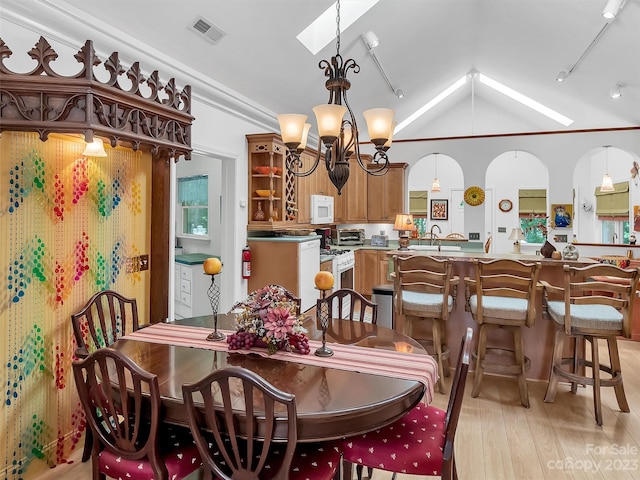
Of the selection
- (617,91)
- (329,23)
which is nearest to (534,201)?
(617,91)

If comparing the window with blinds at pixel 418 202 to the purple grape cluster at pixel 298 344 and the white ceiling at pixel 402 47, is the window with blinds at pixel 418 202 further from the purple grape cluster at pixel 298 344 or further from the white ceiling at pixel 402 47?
the purple grape cluster at pixel 298 344

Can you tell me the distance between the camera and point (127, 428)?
1.55 metres

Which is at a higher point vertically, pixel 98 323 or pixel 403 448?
pixel 98 323

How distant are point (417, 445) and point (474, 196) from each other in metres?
5.68

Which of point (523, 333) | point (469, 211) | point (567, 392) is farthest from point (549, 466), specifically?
point (469, 211)

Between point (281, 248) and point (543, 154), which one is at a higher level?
point (543, 154)

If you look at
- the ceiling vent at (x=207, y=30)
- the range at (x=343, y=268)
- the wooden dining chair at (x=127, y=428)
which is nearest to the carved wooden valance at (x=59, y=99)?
the wooden dining chair at (x=127, y=428)

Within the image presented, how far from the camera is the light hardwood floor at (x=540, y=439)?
224 cm

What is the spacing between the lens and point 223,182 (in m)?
4.16

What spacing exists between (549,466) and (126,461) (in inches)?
87.7

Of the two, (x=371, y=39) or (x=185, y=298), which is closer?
(x=371, y=39)

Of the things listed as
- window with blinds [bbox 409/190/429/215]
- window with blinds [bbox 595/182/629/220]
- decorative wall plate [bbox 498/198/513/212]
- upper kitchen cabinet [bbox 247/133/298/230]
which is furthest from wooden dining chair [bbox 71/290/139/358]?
decorative wall plate [bbox 498/198/513/212]

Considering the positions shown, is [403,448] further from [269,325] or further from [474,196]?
[474,196]

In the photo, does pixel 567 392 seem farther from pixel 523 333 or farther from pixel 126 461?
pixel 126 461
